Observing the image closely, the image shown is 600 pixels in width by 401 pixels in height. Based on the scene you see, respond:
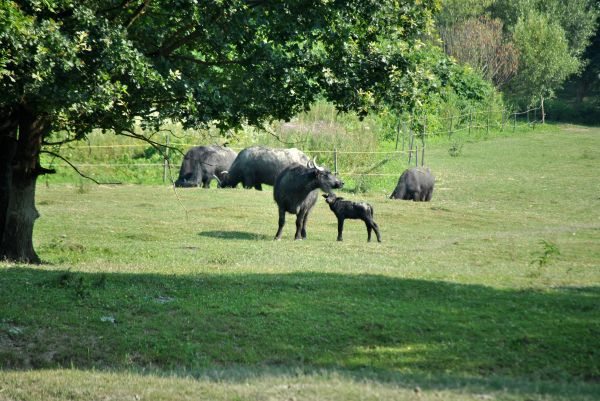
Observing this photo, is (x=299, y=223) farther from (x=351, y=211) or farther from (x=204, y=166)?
(x=204, y=166)

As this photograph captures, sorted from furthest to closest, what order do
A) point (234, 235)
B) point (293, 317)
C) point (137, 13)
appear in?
point (234, 235), point (137, 13), point (293, 317)

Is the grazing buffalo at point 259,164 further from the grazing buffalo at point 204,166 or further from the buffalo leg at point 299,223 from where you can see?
the buffalo leg at point 299,223

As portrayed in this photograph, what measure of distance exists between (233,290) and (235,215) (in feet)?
46.3

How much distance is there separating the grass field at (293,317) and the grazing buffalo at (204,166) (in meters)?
13.5

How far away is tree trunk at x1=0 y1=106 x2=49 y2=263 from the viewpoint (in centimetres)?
1788

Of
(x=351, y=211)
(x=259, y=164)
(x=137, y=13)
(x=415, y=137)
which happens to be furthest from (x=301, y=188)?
(x=415, y=137)

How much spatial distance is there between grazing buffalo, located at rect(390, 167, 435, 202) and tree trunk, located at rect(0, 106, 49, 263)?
20027 millimetres

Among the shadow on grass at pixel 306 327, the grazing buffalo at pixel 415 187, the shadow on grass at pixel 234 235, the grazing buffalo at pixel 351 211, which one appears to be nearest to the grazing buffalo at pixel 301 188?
the grazing buffalo at pixel 351 211

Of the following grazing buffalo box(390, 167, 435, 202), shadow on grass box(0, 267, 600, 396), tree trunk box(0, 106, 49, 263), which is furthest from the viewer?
grazing buffalo box(390, 167, 435, 202)

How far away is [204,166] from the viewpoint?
132 ft

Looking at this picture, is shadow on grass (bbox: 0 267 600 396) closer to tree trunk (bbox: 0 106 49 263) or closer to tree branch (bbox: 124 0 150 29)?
tree trunk (bbox: 0 106 49 263)

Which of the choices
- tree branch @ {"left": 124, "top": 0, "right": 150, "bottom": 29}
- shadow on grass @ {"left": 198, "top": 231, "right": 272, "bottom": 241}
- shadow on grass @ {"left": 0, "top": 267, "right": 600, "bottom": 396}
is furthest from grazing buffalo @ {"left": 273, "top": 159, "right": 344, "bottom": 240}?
tree branch @ {"left": 124, "top": 0, "right": 150, "bottom": 29}

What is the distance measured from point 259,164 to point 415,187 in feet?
22.0

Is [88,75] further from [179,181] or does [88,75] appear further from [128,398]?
[179,181]
